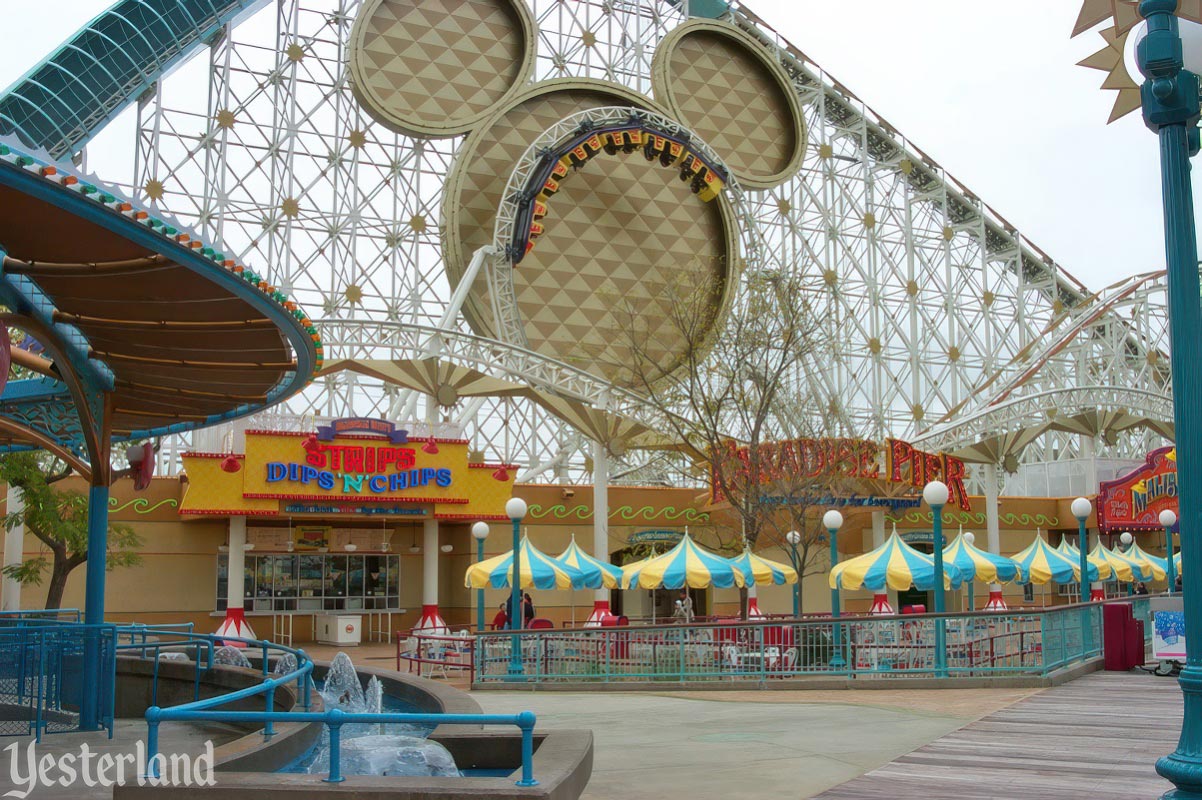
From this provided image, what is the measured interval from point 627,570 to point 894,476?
1165 cm

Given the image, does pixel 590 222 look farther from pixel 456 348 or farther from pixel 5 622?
pixel 5 622

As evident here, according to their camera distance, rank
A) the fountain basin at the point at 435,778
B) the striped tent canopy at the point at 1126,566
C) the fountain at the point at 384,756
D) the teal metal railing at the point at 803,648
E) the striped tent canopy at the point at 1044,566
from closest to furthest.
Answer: the fountain basin at the point at 435,778 < the fountain at the point at 384,756 < the teal metal railing at the point at 803,648 < the striped tent canopy at the point at 1044,566 < the striped tent canopy at the point at 1126,566

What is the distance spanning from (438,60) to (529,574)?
83.6 ft

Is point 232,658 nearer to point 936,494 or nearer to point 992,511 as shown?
point 936,494

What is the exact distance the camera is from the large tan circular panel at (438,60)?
4166 cm

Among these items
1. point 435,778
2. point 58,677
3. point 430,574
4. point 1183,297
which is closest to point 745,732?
point 435,778

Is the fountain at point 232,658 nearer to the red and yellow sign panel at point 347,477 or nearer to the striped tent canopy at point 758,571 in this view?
the striped tent canopy at point 758,571

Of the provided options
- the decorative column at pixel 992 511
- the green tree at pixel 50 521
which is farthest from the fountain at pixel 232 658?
the decorative column at pixel 992 511

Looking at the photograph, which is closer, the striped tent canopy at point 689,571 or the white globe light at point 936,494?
the white globe light at point 936,494

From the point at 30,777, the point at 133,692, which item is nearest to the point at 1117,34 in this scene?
the point at 30,777

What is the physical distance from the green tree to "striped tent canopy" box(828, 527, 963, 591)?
14.0 meters

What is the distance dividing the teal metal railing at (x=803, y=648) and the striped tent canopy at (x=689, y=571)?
448 cm

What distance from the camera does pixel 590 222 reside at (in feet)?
149

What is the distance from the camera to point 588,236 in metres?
45.2
